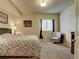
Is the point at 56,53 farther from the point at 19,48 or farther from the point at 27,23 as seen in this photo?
the point at 27,23

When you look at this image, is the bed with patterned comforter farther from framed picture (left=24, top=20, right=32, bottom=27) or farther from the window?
the window

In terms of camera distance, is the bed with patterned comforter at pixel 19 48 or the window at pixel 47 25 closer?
the bed with patterned comforter at pixel 19 48

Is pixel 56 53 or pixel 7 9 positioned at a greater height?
pixel 7 9

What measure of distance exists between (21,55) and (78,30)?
75.7 inches

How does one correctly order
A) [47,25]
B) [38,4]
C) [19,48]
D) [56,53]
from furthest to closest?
[47,25] → [38,4] → [56,53] → [19,48]

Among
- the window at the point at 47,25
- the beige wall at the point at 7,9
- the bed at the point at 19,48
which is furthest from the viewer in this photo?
the window at the point at 47,25

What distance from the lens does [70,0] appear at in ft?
17.3

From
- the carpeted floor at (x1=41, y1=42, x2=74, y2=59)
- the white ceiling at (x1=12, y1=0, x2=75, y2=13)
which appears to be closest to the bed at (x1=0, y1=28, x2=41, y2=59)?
the carpeted floor at (x1=41, y1=42, x2=74, y2=59)

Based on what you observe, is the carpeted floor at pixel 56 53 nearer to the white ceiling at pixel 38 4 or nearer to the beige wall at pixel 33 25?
the white ceiling at pixel 38 4

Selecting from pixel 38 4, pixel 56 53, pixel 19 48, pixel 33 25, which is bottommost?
pixel 56 53

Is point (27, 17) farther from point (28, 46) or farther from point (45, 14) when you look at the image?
point (28, 46)

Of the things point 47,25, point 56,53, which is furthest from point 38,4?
point 47,25

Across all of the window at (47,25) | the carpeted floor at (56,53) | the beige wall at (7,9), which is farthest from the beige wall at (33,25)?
the carpeted floor at (56,53)

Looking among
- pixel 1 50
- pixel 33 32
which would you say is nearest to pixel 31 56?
pixel 1 50
